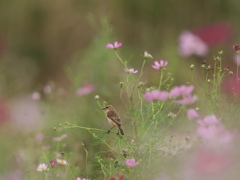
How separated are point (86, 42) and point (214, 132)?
6.65 m

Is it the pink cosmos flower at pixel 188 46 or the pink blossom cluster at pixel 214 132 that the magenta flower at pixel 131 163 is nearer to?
the pink blossom cluster at pixel 214 132

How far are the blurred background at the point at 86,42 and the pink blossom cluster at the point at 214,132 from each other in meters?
1.71

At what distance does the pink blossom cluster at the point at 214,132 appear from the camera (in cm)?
209

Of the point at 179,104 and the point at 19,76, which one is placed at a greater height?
the point at 19,76

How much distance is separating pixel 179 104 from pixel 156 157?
11.8 inches

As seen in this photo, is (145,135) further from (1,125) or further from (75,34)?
(75,34)

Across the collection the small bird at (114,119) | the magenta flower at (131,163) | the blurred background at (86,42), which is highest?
the blurred background at (86,42)

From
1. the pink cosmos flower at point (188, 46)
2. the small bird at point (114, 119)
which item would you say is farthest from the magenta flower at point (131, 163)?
the pink cosmos flower at point (188, 46)

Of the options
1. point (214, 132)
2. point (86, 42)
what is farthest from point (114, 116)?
point (86, 42)

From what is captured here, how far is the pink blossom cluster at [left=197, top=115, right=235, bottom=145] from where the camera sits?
6.85 feet

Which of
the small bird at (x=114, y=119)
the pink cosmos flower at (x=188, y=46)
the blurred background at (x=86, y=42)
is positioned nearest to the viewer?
the small bird at (x=114, y=119)

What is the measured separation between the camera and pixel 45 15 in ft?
29.5

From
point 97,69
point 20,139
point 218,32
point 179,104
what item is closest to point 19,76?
point 218,32

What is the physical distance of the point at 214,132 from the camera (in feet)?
7.02
